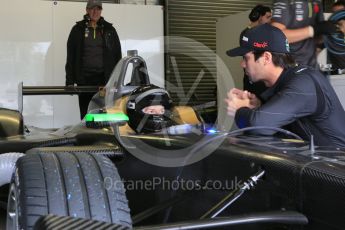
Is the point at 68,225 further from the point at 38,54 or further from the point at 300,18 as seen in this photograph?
the point at 38,54

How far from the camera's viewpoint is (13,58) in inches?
288

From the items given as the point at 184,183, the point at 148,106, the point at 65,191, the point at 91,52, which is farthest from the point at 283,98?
the point at 91,52

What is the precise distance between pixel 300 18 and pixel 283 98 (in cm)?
165

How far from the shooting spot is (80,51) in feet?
19.5

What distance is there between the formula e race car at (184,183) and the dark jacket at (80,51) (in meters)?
3.72

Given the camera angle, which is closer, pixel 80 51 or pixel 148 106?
pixel 148 106

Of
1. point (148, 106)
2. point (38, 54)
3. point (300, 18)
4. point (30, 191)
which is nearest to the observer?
point (30, 191)

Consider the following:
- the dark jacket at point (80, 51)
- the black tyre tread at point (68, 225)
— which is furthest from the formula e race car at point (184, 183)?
the dark jacket at point (80, 51)

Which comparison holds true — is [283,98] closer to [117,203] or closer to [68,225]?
[117,203]

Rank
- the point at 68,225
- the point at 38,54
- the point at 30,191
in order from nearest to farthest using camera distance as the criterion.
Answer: the point at 68,225, the point at 30,191, the point at 38,54

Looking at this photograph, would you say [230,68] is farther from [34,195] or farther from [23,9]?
[34,195]

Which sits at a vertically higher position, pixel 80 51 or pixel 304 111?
pixel 80 51

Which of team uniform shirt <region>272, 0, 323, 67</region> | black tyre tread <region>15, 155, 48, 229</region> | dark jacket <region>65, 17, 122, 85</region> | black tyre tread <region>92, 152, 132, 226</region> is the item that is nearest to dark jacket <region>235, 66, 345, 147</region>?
black tyre tread <region>92, 152, 132, 226</region>

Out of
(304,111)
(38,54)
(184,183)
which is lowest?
(184,183)
